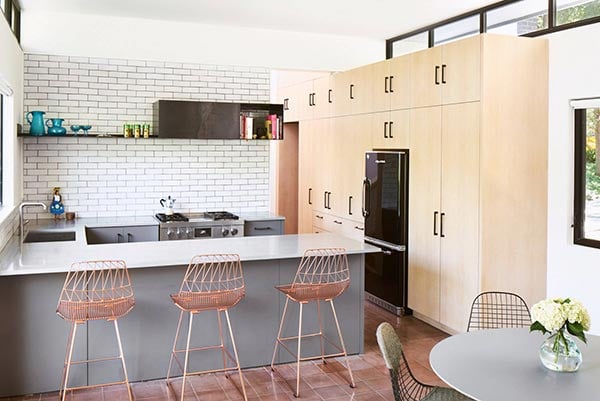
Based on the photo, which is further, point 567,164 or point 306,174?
point 306,174

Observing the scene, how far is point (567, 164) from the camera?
204 inches

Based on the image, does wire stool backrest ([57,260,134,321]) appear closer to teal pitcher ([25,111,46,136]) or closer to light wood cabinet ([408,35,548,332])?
teal pitcher ([25,111,46,136])

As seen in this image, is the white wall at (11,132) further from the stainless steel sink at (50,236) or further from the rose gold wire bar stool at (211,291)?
the rose gold wire bar stool at (211,291)

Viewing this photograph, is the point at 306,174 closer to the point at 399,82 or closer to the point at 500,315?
the point at 399,82

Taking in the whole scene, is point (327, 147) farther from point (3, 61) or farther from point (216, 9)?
point (3, 61)

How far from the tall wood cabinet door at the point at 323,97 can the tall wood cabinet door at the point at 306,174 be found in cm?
28

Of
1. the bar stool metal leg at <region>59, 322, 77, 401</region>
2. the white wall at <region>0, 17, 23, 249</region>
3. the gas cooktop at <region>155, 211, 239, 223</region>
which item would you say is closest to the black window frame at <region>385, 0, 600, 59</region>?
the gas cooktop at <region>155, 211, 239, 223</region>

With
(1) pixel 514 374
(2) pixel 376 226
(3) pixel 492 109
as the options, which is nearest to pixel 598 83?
(3) pixel 492 109

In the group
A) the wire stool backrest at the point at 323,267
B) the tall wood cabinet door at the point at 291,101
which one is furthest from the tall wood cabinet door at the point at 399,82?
the tall wood cabinet door at the point at 291,101

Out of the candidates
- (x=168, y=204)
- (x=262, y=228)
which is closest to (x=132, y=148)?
(x=168, y=204)

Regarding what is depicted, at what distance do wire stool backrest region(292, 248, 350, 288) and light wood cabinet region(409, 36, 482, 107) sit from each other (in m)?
1.72

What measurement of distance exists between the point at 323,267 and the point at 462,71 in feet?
6.61

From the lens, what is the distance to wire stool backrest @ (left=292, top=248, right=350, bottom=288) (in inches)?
186

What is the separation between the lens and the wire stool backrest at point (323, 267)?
4.72 metres
